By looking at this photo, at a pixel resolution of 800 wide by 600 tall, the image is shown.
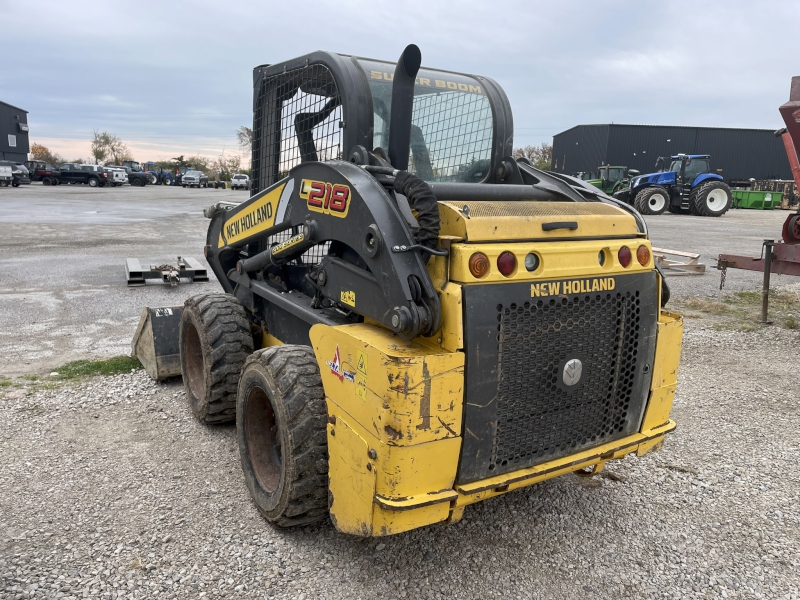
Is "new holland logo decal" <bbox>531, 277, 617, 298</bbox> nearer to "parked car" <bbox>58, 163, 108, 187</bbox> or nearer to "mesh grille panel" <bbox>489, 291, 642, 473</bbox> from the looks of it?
"mesh grille panel" <bbox>489, 291, 642, 473</bbox>

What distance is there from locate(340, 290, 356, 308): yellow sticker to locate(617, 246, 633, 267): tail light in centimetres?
122

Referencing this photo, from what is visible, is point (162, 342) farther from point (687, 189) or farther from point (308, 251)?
point (687, 189)

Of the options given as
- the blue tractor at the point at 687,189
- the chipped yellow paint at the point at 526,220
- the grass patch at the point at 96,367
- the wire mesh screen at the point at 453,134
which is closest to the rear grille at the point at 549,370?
the chipped yellow paint at the point at 526,220

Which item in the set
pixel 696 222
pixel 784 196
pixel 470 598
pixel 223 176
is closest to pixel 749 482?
pixel 470 598

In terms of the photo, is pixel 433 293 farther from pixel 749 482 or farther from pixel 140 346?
pixel 140 346

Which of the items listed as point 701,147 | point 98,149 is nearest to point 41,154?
point 98,149

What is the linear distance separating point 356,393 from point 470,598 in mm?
1022

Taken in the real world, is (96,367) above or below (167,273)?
below

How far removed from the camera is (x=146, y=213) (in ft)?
74.4

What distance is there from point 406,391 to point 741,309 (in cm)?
799

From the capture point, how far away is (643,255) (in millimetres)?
2938

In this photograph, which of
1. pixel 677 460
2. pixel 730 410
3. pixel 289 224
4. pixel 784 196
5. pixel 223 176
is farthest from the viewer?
pixel 223 176

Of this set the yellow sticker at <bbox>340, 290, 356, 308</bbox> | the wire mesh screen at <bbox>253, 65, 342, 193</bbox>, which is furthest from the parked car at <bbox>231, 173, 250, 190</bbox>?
the yellow sticker at <bbox>340, 290, 356, 308</bbox>

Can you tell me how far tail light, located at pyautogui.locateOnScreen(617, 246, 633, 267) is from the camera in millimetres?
2831
